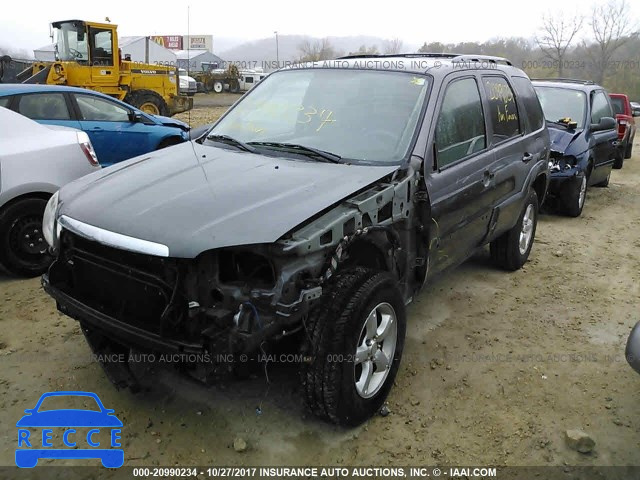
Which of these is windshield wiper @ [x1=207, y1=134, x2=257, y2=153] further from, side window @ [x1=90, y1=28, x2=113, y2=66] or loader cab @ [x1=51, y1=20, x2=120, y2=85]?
side window @ [x1=90, y1=28, x2=113, y2=66]

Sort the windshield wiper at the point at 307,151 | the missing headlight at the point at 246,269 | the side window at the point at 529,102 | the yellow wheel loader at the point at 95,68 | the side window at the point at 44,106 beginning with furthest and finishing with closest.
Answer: the yellow wheel loader at the point at 95,68 < the side window at the point at 44,106 < the side window at the point at 529,102 < the windshield wiper at the point at 307,151 < the missing headlight at the point at 246,269

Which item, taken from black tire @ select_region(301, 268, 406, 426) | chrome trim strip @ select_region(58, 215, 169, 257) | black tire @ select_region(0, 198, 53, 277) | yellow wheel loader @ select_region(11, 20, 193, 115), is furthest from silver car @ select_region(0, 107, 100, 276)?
yellow wheel loader @ select_region(11, 20, 193, 115)

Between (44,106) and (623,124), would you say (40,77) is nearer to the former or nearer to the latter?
(44,106)

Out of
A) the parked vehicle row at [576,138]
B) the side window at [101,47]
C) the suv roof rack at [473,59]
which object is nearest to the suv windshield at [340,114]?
the suv roof rack at [473,59]

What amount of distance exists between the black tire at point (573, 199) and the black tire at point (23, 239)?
628 centimetres

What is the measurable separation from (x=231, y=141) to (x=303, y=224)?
4.70ft

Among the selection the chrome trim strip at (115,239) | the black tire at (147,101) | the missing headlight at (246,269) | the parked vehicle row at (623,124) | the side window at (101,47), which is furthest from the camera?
the black tire at (147,101)

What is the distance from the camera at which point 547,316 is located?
4457mm

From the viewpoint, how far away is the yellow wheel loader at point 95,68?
1397cm

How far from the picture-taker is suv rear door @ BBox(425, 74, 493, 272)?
3.48 metres

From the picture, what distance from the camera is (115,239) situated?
8.34ft

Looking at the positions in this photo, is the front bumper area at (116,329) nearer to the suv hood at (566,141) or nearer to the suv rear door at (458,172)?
the suv rear door at (458,172)

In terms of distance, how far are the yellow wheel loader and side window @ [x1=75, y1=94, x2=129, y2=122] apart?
7.52 meters

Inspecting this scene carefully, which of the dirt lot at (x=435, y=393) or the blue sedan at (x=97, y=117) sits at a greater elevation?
the blue sedan at (x=97, y=117)
